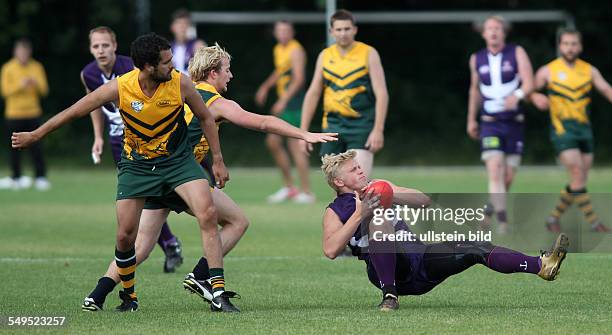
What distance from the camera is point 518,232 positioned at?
1231 centimetres

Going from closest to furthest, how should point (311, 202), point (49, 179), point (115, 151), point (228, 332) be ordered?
point (228, 332) → point (115, 151) → point (311, 202) → point (49, 179)

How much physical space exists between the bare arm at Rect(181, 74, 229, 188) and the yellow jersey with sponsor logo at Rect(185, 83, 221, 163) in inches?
12.8

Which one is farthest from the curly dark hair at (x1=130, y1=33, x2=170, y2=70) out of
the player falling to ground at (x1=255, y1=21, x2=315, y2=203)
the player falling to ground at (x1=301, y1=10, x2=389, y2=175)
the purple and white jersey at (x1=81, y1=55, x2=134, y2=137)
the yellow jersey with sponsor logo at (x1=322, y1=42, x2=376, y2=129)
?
the player falling to ground at (x1=255, y1=21, x2=315, y2=203)

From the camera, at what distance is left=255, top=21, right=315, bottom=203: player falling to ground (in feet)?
58.6

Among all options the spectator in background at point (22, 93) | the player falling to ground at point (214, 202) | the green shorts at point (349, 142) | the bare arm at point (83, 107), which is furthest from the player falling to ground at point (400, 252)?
the spectator in background at point (22, 93)

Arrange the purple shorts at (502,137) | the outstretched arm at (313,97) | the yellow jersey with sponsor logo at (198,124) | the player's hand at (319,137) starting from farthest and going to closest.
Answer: the purple shorts at (502,137) < the outstretched arm at (313,97) < the yellow jersey with sponsor logo at (198,124) < the player's hand at (319,137)

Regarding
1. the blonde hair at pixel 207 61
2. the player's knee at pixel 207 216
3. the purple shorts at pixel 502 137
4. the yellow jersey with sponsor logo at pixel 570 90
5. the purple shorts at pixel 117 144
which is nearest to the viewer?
the player's knee at pixel 207 216

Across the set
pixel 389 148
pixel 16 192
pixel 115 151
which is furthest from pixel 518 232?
pixel 389 148

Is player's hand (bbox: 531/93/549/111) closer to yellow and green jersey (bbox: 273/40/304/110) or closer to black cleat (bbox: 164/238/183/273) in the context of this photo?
black cleat (bbox: 164/238/183/273)

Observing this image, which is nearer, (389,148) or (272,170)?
(272,170)

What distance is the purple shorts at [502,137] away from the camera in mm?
13664

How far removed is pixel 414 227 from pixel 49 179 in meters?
15.1

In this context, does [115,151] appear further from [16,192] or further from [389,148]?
[389,148]

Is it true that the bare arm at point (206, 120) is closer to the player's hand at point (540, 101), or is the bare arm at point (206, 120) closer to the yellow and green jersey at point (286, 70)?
the player's hand at point (540, 101)
